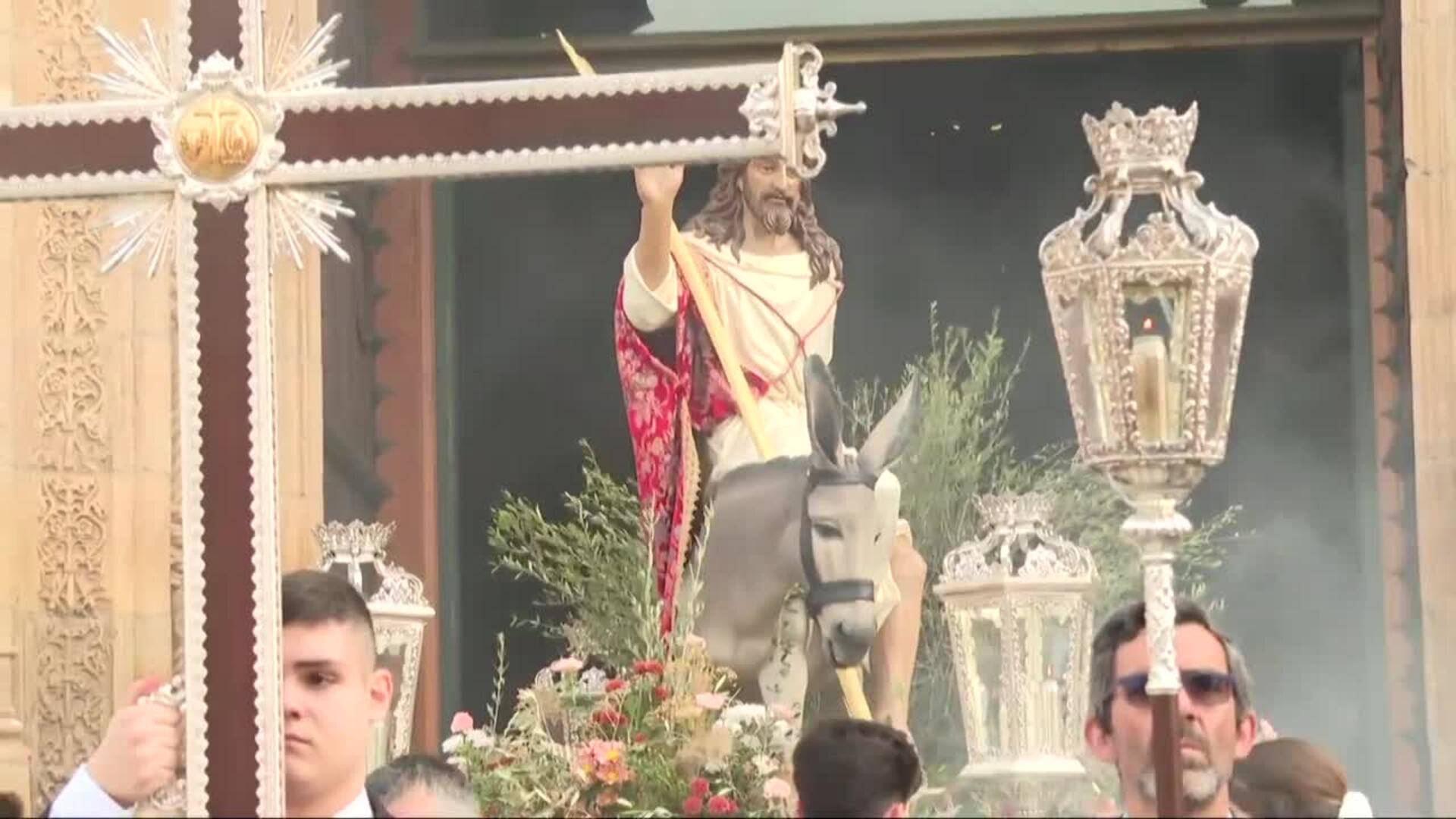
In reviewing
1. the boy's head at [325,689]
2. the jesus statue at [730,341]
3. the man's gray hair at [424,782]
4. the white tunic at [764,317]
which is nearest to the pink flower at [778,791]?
the man's gray hair at [424,782]

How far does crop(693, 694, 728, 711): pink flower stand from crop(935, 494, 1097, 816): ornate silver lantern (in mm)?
666

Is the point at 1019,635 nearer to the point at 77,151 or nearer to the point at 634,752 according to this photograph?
the point at 634,752

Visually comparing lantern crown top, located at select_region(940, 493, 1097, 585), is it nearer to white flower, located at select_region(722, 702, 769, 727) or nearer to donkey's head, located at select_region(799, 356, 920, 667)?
donkey's head, located at select_region(799, 356, 920, 667)

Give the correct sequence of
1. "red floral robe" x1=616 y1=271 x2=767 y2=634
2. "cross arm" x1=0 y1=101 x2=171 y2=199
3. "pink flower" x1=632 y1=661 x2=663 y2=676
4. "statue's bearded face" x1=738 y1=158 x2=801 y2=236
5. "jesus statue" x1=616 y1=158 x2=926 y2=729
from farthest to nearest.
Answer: "statue's bearded face" x1=738 y1=158 x2=801 y2=236
"red floral robe" x1=616 y1=271 x2=767 y2=634
"jesus statue" x1=616 y1=158 x2=926 y2=729
"pink flower" x1=632 y1=661 x2=663 y2=676
"cross arm" x1=0 y1=101 x2=171 y2=199

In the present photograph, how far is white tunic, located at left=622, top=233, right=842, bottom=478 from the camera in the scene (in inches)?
375

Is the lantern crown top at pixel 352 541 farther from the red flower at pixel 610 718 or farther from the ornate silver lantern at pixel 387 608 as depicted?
the red flower at pixel 610 718

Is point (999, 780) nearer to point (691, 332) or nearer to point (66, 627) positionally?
point (691, 332)

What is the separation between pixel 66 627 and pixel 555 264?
3002 millimetres

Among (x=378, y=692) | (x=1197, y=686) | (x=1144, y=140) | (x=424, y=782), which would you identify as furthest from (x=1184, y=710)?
(x=424, y=782)

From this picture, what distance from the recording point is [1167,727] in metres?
5.21

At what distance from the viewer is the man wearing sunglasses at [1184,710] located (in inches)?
214

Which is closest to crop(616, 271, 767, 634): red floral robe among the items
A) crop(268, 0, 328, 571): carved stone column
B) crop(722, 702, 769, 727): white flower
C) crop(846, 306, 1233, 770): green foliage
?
crop(846, 306, 1233, 770): green foliage

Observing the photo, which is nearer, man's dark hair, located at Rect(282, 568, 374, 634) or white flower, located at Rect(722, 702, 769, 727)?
man's dark hair, located at Rect(282, 568, 374, 634)

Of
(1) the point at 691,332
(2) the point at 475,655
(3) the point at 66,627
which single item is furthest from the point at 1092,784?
(2) the point at 475,655
